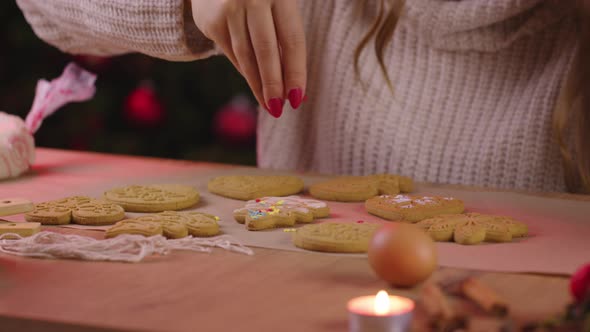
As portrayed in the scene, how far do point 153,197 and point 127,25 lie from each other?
1.30 feet

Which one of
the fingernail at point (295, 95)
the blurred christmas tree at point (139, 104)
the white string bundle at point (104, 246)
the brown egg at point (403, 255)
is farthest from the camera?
the blurred christmas tree at point (139, 104)

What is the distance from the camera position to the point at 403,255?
0.68 meters

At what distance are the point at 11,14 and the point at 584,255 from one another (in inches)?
74.1

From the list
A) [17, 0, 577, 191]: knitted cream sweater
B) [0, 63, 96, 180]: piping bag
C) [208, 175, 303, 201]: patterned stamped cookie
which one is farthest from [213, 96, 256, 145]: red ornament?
[208, 175, 303, 201]: patterned stamped cookie

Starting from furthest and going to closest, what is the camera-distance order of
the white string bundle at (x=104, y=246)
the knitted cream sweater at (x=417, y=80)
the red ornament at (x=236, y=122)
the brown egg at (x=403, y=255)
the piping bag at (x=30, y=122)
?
the red ornament at (x=236, y=122), the knitted cream sweater at (x=417, y=80), the piping bag at (x=30, y=122), the white string bundle at (x=104, y=246), the brown egg at (x=403, y=255)

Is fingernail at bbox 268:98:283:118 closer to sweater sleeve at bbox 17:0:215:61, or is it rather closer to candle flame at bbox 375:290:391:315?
sweater sleeve at bbox 17:0:215:61

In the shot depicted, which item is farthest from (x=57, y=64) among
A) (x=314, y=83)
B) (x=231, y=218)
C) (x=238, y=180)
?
(x=231, y=218)

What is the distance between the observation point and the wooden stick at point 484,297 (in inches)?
24.5

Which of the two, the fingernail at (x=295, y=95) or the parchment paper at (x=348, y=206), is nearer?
the parchment paper at (x=348, y=206)

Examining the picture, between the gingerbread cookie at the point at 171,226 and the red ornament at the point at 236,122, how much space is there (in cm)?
138

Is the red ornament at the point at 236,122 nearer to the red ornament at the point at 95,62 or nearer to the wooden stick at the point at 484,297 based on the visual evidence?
the red ornament at the point at 95,62

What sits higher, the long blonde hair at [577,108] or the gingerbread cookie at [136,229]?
the long blonde hair at [577,108]

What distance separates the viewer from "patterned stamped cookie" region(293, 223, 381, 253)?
812mm

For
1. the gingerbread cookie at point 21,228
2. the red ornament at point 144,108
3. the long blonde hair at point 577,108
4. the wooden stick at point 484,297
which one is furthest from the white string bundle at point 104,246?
the red ornament at point 144,108
